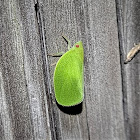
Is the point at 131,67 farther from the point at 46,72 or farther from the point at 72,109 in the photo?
the point at 46,72

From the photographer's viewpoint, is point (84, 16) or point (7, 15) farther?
point (84, 16)

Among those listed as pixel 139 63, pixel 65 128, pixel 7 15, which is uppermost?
pixel 7 15

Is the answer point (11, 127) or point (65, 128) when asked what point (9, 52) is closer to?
point (11, 127)

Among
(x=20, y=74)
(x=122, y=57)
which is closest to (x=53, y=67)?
(x=20, y=74)

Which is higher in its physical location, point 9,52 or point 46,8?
point 46,8

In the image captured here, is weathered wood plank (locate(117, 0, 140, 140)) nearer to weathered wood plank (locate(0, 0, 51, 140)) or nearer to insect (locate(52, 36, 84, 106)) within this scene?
insect (locate(52, 36, 84, 106))

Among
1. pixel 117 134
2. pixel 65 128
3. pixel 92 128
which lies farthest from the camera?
pixel 117 134

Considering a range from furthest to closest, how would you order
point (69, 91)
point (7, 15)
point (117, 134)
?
point (117, 134)
point (69, 91)
point (7, 15)

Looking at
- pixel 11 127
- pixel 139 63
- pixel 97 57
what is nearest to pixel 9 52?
pixel 11 127
